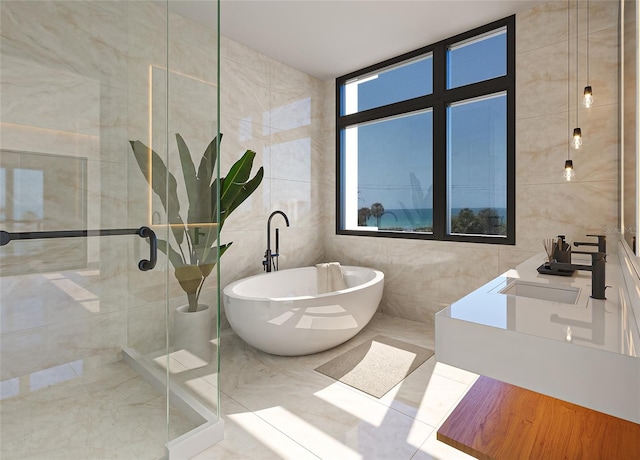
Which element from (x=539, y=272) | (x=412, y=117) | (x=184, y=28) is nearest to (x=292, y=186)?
(x=412, y=117)

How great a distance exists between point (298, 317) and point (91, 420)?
1252 mm

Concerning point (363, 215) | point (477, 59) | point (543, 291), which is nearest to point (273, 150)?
point (363, 215)

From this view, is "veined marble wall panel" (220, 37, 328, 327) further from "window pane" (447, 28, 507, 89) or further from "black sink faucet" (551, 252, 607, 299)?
"black sink faucet" (551, 252, 607, 299)

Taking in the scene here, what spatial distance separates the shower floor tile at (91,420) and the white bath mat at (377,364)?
42.6 inches

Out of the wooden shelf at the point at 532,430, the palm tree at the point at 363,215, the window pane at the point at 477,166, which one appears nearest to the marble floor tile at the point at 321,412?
the wooden shelf at the point at 532,430

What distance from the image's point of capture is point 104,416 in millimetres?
1368

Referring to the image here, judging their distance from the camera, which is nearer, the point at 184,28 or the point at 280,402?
the point at 184,28

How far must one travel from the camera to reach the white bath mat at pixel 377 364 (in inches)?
86.1

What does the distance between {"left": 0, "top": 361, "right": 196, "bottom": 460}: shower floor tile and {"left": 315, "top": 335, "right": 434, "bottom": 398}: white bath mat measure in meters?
1.08

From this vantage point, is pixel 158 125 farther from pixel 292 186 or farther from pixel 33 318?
pixel 292 186

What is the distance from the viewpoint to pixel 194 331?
5.11 ft

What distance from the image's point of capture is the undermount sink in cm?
132

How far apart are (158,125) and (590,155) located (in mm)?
2838

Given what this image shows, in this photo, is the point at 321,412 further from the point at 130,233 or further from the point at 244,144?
the point at 244,144
